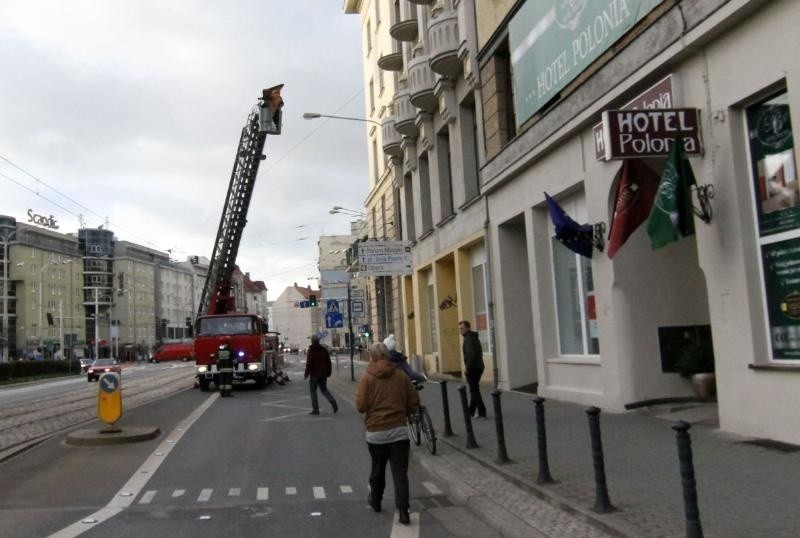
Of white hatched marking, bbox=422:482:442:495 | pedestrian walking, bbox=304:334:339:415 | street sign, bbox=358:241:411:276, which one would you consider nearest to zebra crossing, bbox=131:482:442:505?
white hatched marking, bbox=422:482:442:495

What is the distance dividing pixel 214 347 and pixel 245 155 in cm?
653

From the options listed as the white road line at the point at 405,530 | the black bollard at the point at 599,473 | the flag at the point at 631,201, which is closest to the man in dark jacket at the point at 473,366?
the flag at the point at 631,201

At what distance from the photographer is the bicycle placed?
1057cm

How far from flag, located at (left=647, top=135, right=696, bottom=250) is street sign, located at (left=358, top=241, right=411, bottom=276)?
13624 mm

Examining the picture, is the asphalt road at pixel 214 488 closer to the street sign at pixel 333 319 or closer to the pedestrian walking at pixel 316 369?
the pedestrian walking at pixel 316 369

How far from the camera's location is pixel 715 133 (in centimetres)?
960

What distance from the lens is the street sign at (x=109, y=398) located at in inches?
490

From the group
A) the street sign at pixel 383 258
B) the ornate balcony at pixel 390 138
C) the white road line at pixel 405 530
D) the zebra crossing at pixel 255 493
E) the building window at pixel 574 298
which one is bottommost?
the white road line at pixel 405 530

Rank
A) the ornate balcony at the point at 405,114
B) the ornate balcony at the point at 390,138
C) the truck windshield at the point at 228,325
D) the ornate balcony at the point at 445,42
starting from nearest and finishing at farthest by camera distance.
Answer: the ornate balcony at the point at 445,42 < the truck windshield at the point at 228,325 < the ornate balcony at the point at 405,114 < the ornate balcony at the point at 390,138

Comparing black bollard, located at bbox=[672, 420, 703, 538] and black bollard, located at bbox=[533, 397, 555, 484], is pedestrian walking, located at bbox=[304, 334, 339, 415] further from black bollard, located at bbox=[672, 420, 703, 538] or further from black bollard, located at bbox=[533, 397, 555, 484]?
black bollard, located at bbox=[672, 420, 703, 538]

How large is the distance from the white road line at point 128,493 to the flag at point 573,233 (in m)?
7.26

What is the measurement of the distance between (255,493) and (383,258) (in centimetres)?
1517

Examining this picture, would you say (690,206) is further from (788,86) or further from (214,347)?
(214,347)

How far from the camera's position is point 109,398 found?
1247 cm
